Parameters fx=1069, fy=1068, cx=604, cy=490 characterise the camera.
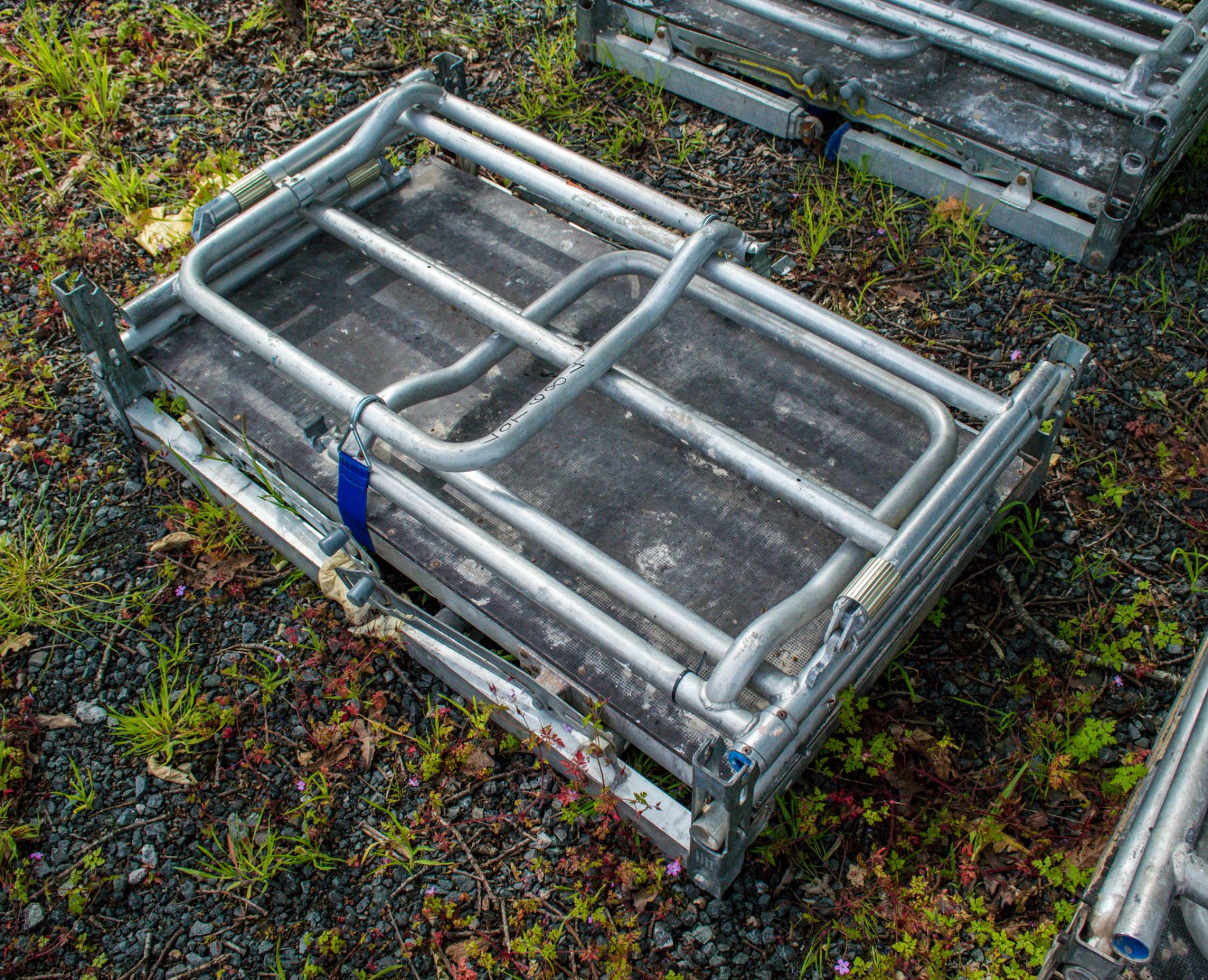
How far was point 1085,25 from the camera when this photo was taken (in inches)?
152

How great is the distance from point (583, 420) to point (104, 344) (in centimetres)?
142

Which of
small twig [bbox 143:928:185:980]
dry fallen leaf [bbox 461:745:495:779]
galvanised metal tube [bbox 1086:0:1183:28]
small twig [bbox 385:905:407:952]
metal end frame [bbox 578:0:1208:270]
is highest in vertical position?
galvanised metal tube [bbox 1086:0:1183:28]

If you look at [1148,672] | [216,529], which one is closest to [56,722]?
[216,529]

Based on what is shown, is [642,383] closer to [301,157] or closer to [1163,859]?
[301,157]

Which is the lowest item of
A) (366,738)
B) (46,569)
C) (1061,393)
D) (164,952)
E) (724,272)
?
(164,952)

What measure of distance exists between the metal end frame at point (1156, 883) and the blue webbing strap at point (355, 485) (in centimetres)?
185

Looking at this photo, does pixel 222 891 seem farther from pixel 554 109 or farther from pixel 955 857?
pixel 554 109

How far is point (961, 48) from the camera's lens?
3.77 m

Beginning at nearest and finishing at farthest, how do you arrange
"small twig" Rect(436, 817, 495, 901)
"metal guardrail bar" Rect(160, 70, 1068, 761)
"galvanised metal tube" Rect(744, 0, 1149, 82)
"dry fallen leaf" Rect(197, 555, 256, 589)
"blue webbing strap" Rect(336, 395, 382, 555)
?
1. "metal guardrail bar" Rect(160, 70, 1068, 761)
2. "small twig" Rect(436, 817, 495, 901)
3. "blue webbing strap" Rect(336, 395, 382, 555)
4. "dry fallen leaf" Rect(197, 555, 256, 589)
5. "galvanised metal tube" Rect(744, 0, 1149, 82)

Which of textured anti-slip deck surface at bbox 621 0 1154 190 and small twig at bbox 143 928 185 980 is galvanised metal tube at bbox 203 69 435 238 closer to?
textured anti-slip deck surface at bbox 621 0 1154 190

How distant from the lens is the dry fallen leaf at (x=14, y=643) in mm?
3000

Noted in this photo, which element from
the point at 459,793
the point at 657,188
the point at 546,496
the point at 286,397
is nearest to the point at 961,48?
the point at 657,188

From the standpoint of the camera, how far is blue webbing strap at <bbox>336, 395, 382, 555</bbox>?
2.66 m

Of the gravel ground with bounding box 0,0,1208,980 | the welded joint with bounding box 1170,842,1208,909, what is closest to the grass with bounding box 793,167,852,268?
the gravel ground with bounding box 0,0,1208,980
